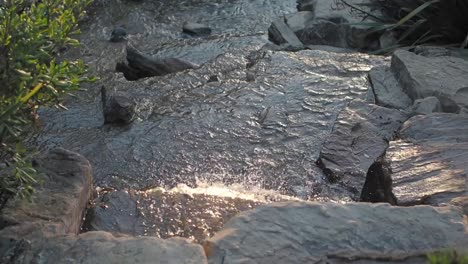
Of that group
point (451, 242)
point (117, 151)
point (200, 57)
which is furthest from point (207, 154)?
point (200, 57)

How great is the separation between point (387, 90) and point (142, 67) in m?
2.00

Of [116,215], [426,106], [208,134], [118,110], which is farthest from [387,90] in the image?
[116,215]

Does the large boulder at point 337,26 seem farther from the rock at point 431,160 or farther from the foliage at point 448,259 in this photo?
the foliage at point 448,259

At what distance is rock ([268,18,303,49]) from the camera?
6.38 meters

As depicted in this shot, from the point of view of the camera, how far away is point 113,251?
2439 millimetres

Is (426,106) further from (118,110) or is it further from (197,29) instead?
(197,29)

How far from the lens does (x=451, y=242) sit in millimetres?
2520

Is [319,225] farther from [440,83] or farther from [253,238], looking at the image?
[440,83]

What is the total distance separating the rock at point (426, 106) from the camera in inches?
164

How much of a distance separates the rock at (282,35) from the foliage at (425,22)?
0.70 meters

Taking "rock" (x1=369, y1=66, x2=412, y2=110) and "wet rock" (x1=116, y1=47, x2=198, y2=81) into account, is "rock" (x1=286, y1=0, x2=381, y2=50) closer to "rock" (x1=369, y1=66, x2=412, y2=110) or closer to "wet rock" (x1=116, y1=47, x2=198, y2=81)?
"rock" (x1=369, y1=66, x2=412, y2=110)

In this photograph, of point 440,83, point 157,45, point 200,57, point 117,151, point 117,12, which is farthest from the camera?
point 117,12

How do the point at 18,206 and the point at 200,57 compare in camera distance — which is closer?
the point at 18,206

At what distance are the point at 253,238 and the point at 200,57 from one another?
3883 millimetres
